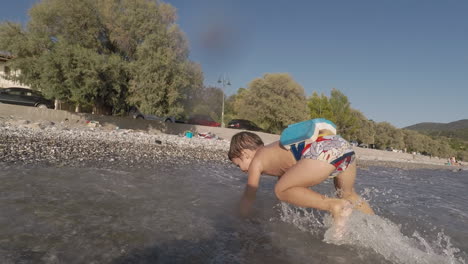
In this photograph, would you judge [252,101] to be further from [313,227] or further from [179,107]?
[313,227]

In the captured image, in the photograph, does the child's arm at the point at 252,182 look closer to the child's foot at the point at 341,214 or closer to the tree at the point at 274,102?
the child's foot at the point at 341,214

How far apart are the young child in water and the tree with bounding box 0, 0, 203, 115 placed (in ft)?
46.9

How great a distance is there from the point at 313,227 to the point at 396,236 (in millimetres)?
1027

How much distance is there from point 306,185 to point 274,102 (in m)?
30.7

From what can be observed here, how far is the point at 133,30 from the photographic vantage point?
17219 millimetres

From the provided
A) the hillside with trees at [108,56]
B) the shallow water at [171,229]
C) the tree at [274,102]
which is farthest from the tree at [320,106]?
the shallow water at [171,229]

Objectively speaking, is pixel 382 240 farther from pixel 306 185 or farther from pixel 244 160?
pixel 244 160

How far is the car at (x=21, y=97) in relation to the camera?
17672 mm

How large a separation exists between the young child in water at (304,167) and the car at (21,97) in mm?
18847

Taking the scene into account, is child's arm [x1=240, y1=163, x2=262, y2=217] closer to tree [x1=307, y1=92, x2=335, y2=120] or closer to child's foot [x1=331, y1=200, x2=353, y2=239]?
child's foot [x1=331, y1=200, x2=353, y2=239]

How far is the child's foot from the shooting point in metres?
3.04

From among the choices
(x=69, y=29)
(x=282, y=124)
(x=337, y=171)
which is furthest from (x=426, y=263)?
(x=282, y=124)

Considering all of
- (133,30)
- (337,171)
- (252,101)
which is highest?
(133,30)

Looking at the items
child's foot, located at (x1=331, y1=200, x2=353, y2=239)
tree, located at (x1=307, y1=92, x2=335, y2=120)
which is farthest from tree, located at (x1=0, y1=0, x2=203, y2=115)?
tree, located at (x1=307, y1=92, x2=335, y2=120)
